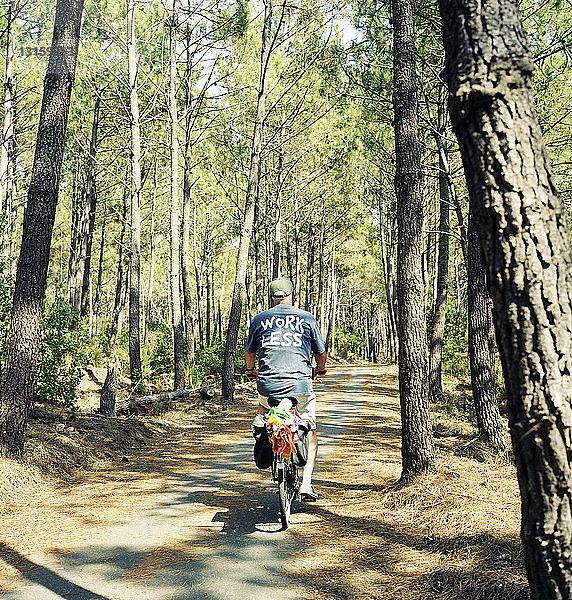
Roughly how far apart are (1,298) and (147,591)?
700 centimetres

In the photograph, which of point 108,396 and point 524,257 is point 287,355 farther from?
point 108,396

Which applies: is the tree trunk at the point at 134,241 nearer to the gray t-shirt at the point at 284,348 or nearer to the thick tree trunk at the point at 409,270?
the thick tree trunk at the point at 409,270

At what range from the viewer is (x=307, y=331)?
19.9 ft

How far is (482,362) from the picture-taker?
10055 mm

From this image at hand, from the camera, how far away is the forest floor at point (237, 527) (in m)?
4.27

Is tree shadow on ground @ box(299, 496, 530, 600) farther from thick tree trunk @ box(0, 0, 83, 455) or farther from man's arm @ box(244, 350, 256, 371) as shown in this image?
thick tree trunk @ box(0, 0, 83, 455)

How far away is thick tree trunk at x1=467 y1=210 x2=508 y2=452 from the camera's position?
9469 mm

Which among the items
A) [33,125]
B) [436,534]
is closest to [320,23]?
[33,125]

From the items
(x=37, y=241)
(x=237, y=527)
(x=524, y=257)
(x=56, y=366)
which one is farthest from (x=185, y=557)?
(x=56, y=366)

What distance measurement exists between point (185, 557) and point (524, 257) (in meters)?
3.73

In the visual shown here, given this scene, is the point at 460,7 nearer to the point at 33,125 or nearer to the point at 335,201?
the point at 33,125

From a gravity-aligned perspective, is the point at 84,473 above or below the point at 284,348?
below

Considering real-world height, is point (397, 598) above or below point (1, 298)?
below

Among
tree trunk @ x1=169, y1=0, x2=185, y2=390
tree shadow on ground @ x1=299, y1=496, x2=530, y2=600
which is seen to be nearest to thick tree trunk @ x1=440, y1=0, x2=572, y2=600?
tree shadow on ground @ x1=299, y1=496, x2=530, y2=600
